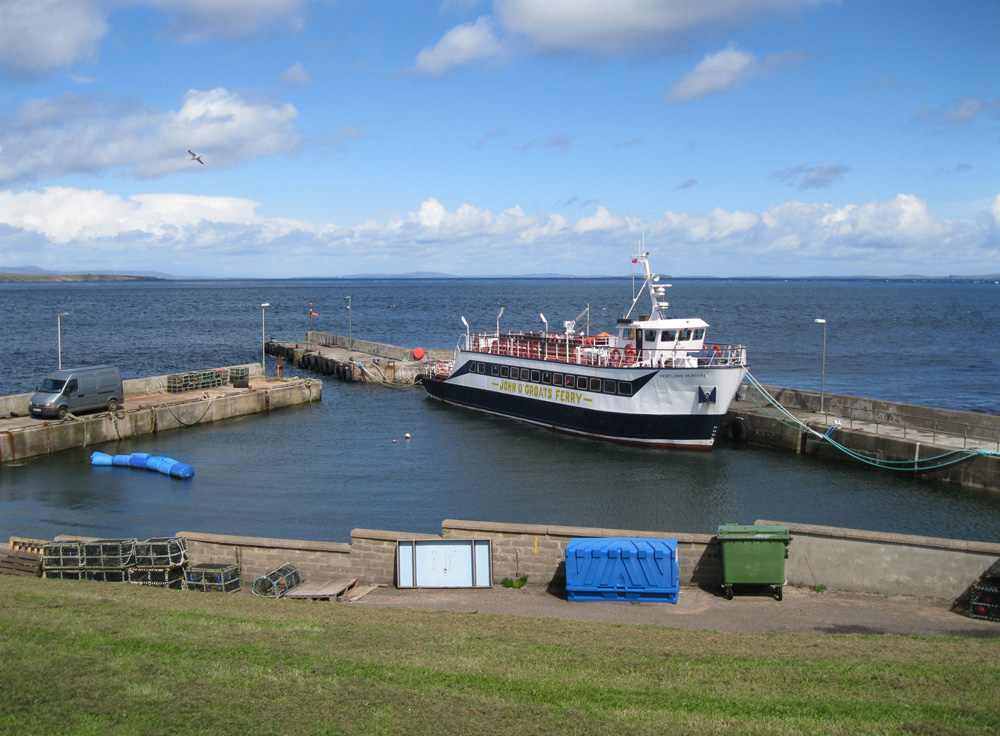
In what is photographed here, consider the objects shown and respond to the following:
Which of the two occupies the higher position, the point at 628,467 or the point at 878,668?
the point at 878,668

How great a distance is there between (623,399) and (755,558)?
24495 millimetres

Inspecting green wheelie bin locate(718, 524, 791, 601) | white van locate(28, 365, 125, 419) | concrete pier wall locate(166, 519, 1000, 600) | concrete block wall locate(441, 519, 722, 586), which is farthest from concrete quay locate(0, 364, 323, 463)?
green wheelie bin locate(718, 524, 791, 601)

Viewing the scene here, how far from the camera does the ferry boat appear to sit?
3894 cm

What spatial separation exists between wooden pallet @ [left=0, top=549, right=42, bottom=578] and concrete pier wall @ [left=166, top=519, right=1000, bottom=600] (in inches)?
123

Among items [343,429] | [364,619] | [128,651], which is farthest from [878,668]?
[343,429]

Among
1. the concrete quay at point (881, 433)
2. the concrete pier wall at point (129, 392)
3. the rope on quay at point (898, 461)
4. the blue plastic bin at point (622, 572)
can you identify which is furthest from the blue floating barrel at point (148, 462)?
the rope on quay at point (898, 461)

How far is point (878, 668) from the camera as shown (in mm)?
11062

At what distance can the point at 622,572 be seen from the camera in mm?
16406

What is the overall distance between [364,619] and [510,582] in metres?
4.55

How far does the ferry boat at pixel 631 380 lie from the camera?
38.9 meters

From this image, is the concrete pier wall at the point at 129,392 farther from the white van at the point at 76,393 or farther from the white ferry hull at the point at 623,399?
the white ferry hull at the point at 623,399

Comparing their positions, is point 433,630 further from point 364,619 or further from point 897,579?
point 897,579

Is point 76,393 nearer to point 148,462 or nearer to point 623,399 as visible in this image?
point 148,462

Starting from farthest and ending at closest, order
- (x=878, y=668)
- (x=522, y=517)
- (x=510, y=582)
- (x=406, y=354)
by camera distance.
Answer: (x=406, y=354), (x=522, y=517), (x=510, y=582), (x=878, y=668)
